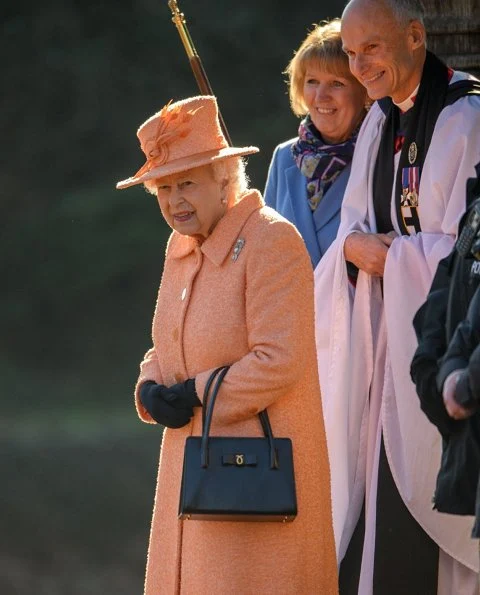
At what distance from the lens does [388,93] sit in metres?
6.10

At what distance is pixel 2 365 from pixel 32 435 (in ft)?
1.21

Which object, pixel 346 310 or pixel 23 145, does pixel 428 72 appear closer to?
pixel 346 310

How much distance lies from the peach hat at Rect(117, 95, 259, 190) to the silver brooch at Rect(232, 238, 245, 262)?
22 centimetres

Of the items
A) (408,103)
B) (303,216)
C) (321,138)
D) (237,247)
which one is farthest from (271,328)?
(321,138)

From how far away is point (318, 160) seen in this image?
6.52 metres

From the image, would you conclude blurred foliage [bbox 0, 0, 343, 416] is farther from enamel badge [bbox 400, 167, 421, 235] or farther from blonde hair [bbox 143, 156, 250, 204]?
blonde hair [bbox 143, 156, 250, 204]

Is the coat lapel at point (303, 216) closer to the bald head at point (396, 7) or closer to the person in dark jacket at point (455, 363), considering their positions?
the bald head at point (396, 7)

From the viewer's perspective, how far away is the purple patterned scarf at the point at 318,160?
256 inches

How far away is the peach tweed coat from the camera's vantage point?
550cm

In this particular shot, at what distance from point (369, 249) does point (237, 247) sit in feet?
1.96

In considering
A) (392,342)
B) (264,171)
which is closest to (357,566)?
(392,342)

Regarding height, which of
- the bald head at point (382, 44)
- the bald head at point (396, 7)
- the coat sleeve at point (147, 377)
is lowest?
the coat sleeve at point (147, 377)

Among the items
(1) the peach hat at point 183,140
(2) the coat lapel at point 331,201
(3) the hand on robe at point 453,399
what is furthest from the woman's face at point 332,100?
(3) the hand on robe at point 453,399

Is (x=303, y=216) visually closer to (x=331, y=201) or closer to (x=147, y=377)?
(x=331, y=201)
